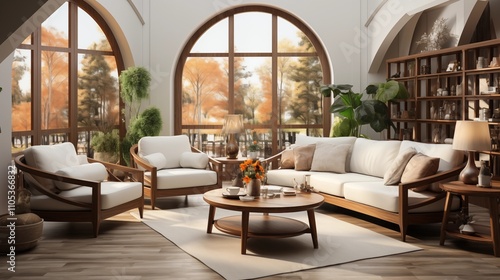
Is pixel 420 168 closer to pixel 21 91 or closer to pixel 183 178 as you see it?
pixel 183 178

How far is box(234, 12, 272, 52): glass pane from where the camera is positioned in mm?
→ 9523

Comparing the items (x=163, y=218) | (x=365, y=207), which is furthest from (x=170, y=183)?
(x=365, y=207)

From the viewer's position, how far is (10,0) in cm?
381

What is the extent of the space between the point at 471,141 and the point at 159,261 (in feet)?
10.1

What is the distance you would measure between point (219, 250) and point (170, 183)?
7.02ft

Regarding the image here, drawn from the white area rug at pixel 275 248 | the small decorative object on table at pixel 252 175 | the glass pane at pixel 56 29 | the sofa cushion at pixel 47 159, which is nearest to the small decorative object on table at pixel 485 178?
the white area rug at pixel 275 248

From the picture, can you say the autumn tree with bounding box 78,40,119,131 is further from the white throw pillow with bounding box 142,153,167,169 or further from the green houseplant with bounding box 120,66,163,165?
the white throw pillow with bounding box 142,153,167,169

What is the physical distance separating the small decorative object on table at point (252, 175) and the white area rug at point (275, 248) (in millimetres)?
501

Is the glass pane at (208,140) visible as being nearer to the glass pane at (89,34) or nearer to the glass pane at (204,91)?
the glass pane at (204,91)

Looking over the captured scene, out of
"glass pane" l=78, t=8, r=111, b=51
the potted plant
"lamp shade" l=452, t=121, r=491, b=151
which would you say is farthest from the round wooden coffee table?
"glass pane" l=78, t=8, r=111, b=51

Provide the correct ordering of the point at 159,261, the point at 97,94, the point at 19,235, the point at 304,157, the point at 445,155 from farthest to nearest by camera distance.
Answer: the point at 97,94, the point at 304,157, the point at 445,155, the point at 19,235, the point at 159,261

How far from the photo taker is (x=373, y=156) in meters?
6.71

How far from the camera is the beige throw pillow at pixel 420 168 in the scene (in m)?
5.41

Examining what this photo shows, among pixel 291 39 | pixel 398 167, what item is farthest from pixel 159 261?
pixel 291 39
